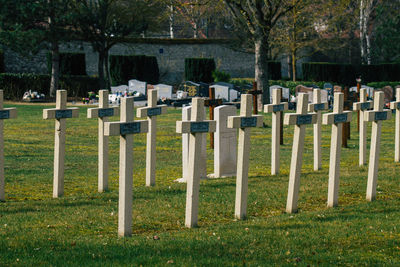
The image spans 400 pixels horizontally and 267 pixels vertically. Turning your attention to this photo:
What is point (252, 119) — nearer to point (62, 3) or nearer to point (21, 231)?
point (21, 231)

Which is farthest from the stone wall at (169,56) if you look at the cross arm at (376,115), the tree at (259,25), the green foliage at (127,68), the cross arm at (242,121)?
the cross arm at (242,121)

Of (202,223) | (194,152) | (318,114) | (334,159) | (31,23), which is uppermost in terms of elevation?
(31,23)

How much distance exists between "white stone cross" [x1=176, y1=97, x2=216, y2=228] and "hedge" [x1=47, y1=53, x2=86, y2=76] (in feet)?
117

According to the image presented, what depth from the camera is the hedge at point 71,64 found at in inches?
1682

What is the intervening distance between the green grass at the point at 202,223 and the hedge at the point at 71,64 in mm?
28798

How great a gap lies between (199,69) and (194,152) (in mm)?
39723

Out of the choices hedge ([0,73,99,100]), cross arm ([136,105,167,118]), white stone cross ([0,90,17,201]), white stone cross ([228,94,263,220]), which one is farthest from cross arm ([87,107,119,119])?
hedge ([0,73,99,100])

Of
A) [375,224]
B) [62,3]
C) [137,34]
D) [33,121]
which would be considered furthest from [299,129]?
[137,34]

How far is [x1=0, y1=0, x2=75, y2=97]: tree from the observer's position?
3653 centimetres

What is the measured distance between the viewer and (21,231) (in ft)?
25.6

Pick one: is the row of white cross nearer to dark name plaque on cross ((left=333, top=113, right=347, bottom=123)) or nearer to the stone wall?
dark name plaque on cross ((left=333, top=113, right=347, bottom=123))

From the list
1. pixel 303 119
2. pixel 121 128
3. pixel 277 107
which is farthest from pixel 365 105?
pixel 121 128

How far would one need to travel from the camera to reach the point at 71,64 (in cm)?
4303

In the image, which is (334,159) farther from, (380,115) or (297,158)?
(380,115)
